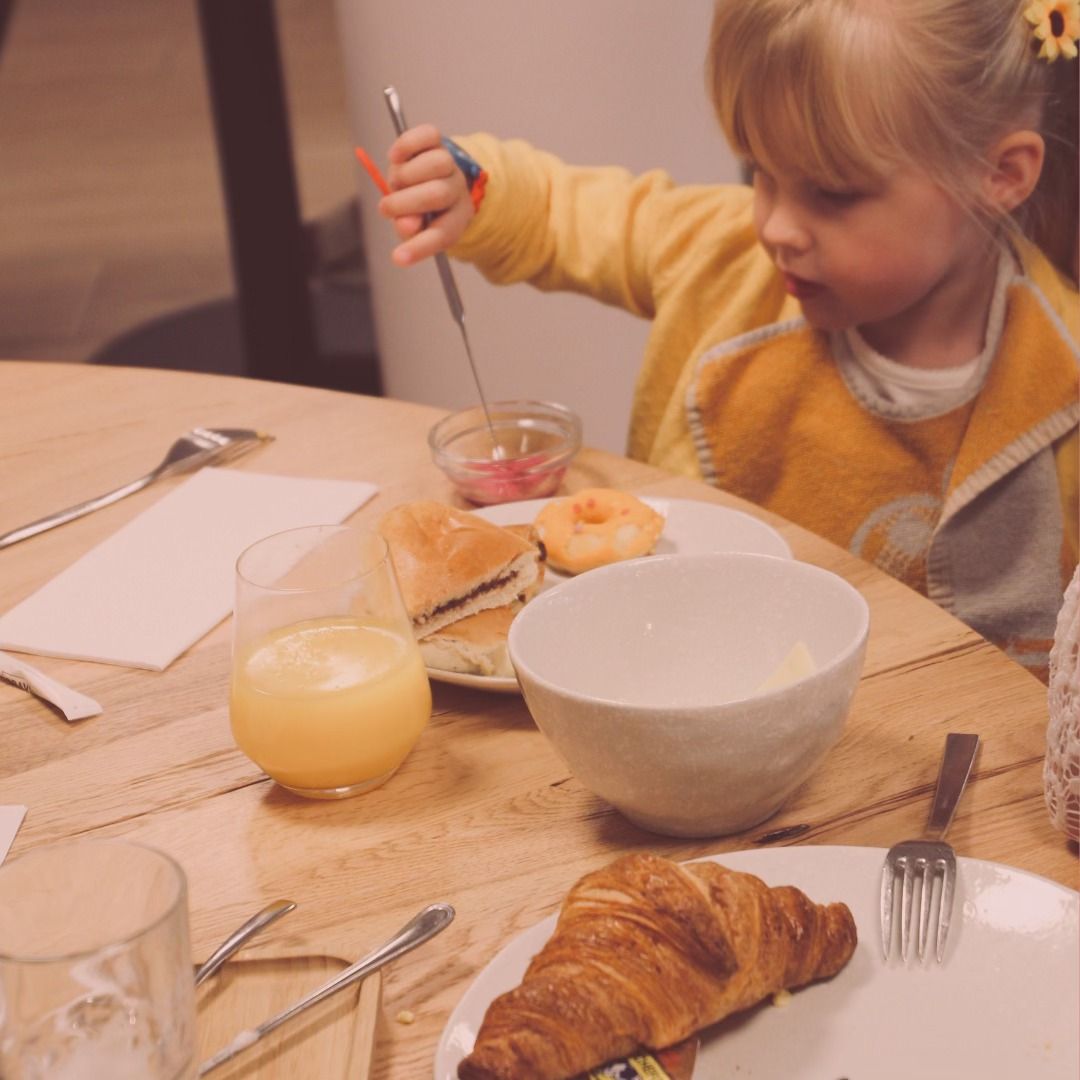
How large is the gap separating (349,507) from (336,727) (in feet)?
1.41

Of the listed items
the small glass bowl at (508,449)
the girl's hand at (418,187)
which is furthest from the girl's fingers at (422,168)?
the small glass bowl at (508,449)

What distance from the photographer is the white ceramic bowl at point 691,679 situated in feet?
2.37

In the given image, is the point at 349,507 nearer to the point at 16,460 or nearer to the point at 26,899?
the point at 16,460

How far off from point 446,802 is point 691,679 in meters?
0.16

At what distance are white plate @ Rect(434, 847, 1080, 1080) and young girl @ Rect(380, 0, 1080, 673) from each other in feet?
2.77

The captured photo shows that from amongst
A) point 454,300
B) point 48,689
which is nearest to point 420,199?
point 454,300

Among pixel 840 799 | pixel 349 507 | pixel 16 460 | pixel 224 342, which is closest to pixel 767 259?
pixel 349 507

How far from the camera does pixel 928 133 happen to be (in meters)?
1.41

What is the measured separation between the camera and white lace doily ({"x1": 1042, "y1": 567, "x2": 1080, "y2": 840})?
71 centimetres

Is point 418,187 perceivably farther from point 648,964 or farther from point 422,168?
point 648,964

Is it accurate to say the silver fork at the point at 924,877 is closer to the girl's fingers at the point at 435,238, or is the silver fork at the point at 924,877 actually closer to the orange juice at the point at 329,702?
the orange juice at the point at 329,702

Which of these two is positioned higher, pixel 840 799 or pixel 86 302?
pixel 840 799

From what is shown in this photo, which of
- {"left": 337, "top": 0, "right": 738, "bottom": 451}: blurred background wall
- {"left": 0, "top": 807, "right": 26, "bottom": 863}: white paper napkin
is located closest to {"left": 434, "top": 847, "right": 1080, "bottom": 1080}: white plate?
{"left": 0, "top": 807, "right": 26, "bottom": 863}: white paper napkin

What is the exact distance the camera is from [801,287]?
1531 millimetres
